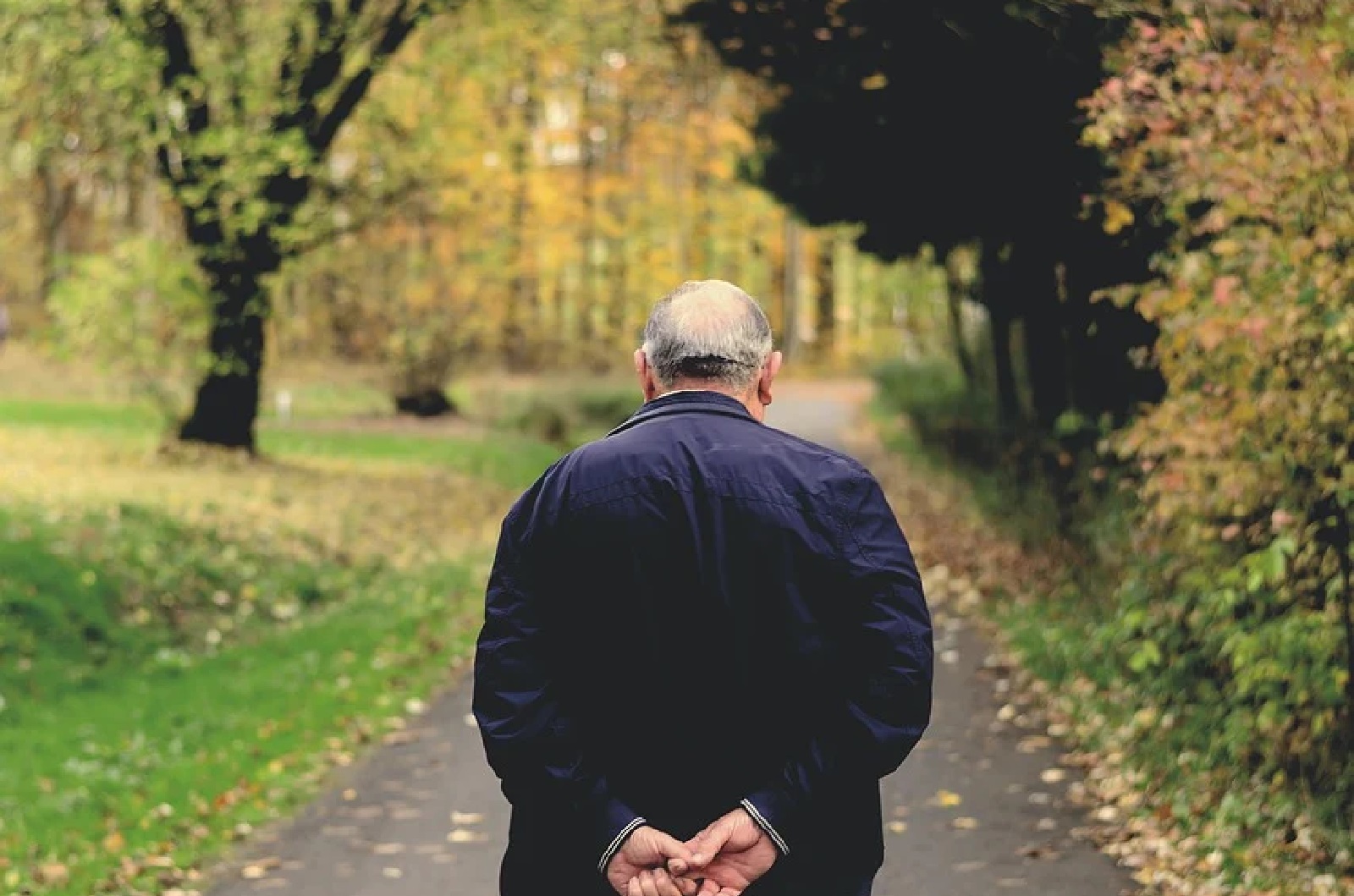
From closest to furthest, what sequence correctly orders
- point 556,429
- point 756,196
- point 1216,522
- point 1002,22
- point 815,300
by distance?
1. point 1216,522
2. point 1002,22
3. point 556,429
4. point 756,196
5. point 815,300

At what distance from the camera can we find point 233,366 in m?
20.0

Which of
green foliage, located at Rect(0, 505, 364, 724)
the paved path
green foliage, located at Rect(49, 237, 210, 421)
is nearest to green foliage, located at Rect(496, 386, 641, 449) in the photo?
green foliage, located at Rect(49, 237, 210, 421)

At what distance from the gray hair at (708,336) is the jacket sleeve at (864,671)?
1.09 feet

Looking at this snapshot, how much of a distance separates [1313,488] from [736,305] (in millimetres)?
4238

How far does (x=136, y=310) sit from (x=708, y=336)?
16912mm

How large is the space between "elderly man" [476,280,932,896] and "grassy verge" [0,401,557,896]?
175 inches

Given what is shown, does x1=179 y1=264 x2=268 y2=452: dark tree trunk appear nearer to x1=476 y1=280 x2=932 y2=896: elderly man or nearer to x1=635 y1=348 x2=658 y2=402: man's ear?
x1=635 y1=348 x2=658 y2=402: man's ear

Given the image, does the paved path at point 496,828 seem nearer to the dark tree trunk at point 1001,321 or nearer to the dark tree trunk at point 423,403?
the dark tree trunk at point 1001,321

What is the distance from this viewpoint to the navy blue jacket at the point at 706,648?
3.33 meters

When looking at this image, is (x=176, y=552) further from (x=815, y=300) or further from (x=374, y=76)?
(x=815, y=300)

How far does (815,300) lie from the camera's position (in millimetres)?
68250

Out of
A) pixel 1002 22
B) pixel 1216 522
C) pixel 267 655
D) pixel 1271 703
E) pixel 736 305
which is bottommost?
pixel 267 655

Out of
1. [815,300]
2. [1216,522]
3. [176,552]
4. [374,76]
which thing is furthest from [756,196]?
[1216,522]

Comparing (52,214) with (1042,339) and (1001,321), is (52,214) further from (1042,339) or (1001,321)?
(1042,339)
